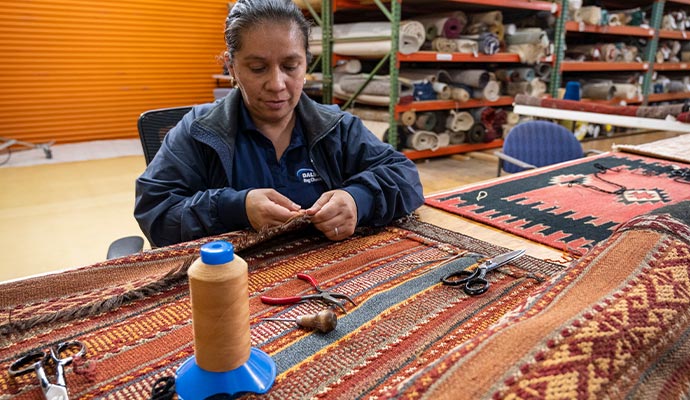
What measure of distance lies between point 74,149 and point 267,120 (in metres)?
5.16

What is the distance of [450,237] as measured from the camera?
1232 mm

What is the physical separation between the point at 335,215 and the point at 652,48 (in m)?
6.98

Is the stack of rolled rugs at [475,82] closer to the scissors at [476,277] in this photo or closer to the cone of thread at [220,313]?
the scissors at [476,277]

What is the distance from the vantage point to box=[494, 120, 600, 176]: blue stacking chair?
9.01ft

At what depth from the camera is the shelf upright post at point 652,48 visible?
20.7ft

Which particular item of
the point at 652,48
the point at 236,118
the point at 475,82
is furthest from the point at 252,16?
the point at 652,48

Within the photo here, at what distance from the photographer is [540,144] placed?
9.22 feet

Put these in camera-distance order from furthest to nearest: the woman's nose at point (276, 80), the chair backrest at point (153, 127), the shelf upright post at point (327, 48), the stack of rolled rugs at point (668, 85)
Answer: the stack of rolled rugs at point (668, 85), the shelf upright post at point (327, 48), the chair backrest at point (153, 127), the woman's nose at point (276, 80)

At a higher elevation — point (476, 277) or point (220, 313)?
point (220, 313)

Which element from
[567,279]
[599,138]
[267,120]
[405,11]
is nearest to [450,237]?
[567,279]

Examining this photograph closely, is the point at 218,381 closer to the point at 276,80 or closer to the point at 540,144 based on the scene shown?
the point at 276,80

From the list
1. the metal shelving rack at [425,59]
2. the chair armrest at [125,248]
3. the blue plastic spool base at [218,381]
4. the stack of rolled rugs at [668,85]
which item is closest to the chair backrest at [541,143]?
the metal shelving rack at [425,59]

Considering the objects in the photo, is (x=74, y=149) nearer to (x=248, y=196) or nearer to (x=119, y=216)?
(x=119, y=216)

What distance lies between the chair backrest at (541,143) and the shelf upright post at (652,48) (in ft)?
15.8
